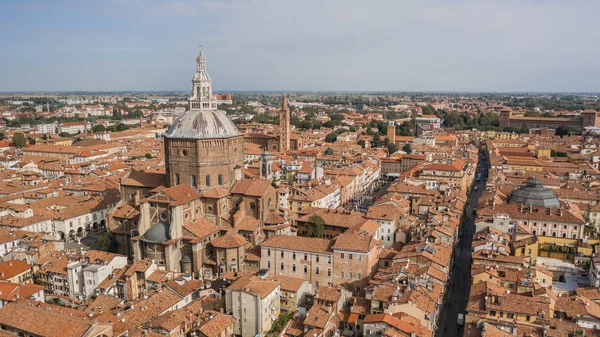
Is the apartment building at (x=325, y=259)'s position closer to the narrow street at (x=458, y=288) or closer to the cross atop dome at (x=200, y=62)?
the narrow street at (x=458, y=288)

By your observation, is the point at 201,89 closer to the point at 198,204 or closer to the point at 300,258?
the point at 198,204

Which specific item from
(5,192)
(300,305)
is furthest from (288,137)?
(300,305)

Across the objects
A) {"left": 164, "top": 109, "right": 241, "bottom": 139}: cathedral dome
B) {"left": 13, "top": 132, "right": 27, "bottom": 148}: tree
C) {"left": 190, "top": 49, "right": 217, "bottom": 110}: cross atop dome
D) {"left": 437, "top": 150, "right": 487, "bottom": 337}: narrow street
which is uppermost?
{"left": 190, "top": 49, "right": 217, "bottom": 110}: cross atop dome

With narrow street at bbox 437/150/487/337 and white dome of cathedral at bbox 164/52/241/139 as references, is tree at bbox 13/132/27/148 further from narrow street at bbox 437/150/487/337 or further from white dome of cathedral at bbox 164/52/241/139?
narrow street at bbox 437/150/487/337

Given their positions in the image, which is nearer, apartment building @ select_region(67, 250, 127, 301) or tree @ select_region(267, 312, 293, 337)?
tree @ select_region(267, 312, 293, 337)

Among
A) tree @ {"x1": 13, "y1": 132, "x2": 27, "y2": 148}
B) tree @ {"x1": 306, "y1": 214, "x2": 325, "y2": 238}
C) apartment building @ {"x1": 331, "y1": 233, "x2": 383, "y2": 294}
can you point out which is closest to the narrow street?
apartment building @ {"x1": 331, "y1": 233, "x2": 383, "y2": 294}

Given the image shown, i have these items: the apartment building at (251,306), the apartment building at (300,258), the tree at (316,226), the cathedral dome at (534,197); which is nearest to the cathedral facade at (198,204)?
the tree at (316,226)

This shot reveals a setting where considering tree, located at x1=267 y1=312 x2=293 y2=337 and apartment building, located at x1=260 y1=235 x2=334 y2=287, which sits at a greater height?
apartment building, located at x1=260 y1=235 x2=334 y2=287

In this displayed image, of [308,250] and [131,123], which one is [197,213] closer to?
[308,250]
